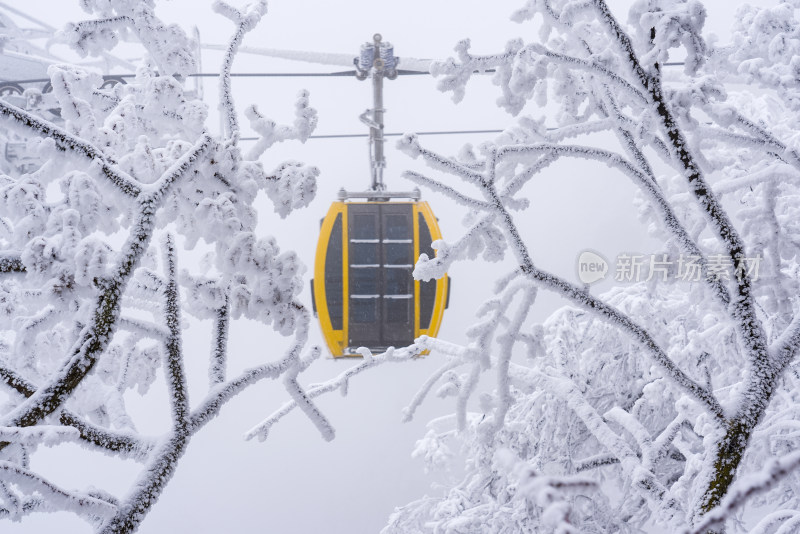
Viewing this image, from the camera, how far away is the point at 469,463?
779cm

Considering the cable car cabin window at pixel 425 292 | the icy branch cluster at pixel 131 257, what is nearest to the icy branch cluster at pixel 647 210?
the icy branch cluster at pixel 131 257

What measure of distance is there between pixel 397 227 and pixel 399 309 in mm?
834

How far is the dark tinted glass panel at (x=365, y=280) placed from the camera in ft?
19.5

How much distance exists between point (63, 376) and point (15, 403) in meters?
1.18

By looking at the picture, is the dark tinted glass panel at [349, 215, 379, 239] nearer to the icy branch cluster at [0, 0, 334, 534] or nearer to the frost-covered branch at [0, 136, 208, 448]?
the icy branch cluster at [0, 0, 334, 534]

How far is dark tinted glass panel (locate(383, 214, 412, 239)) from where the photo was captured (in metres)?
5.94

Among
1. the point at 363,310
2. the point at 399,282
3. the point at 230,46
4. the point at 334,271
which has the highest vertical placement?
the point at 230,46

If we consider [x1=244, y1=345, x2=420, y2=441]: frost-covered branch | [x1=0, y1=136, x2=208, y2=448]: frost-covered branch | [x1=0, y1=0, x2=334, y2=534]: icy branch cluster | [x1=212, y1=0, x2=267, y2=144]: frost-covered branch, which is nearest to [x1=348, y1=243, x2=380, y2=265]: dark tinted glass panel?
[x1=244, y1=345, x2=420, y2=441]: frost-covered branch

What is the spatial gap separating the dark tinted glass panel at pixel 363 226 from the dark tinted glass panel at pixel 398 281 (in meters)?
0.41

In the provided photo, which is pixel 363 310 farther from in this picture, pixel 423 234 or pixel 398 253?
pixel 423 234

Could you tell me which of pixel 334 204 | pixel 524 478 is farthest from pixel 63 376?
pixel 334 204

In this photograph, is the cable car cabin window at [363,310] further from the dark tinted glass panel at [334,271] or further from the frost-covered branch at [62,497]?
the frost-covered branch at [62,497]

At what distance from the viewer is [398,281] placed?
19.6 feet

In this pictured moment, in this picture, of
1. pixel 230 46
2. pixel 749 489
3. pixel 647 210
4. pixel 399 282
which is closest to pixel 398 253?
pixel 399 282
